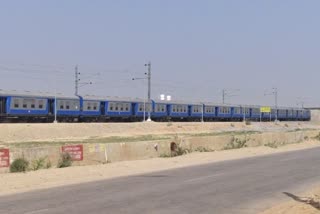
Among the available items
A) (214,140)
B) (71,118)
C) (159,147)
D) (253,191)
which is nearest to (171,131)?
(71,118)

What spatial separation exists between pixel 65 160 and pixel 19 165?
2.68 metres

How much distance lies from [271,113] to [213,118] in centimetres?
2040

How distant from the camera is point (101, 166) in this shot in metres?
25.7

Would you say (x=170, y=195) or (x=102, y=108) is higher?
(x=102, y=108)

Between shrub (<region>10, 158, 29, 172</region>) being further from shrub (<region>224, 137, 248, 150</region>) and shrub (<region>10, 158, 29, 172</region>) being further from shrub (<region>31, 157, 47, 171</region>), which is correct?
shrub (<region>224, 137, 248, 150</region>)

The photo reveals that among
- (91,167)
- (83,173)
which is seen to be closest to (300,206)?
(83,173)

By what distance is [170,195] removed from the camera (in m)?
14.9

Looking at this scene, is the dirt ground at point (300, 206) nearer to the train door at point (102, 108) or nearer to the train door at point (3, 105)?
the train door at point (3, 105)

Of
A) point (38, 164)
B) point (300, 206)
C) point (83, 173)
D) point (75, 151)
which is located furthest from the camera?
point (75, 151)

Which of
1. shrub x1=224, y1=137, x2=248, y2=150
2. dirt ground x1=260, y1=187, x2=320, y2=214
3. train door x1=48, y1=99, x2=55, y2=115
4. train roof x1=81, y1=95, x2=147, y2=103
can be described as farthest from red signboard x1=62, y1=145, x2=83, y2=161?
train roof x1=81, y1=95, x2=147, y2=103

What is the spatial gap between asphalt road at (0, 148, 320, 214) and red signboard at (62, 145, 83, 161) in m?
4.51

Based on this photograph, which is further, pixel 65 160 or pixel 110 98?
pixel 110 98

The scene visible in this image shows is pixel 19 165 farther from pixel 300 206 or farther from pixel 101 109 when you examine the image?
pixel 101 109

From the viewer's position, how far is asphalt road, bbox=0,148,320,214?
12391mm
